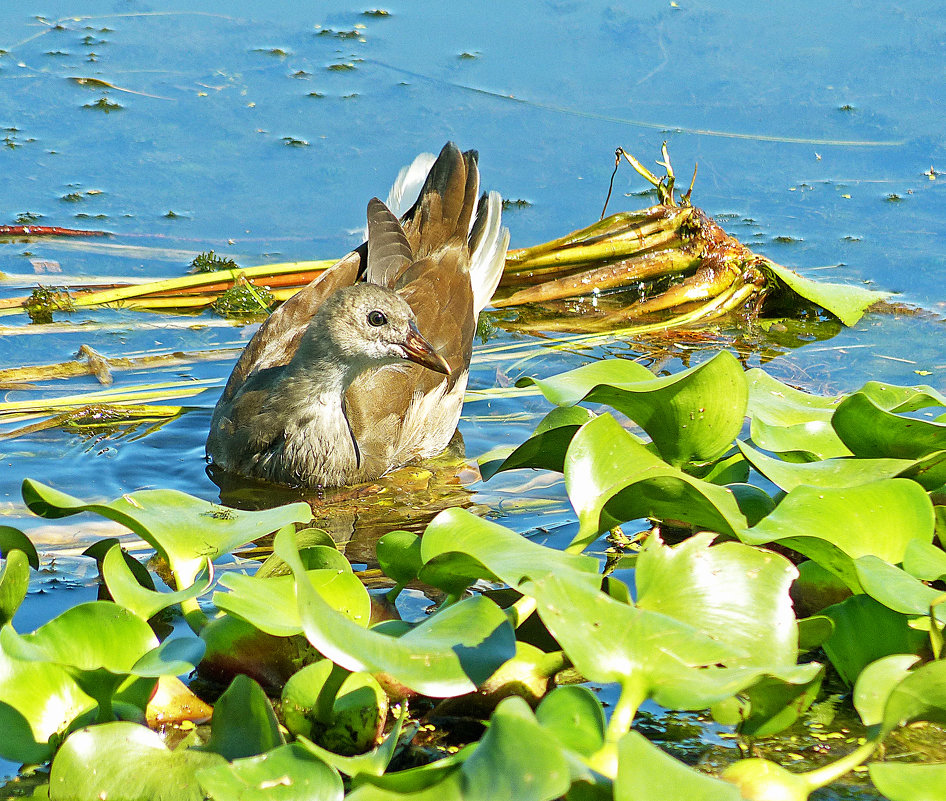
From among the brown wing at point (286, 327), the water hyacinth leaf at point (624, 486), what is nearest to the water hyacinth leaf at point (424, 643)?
the water hyacinth leaf at point (624, 486)

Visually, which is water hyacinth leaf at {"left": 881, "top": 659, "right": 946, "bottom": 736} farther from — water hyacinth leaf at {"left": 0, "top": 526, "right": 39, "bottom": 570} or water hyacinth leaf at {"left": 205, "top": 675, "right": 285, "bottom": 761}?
water hyacinth leaf at {"left": 0, "top": 526, "right": 39, "bottom": 570}

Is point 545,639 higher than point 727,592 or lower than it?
lower

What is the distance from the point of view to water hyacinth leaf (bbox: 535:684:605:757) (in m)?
1.92

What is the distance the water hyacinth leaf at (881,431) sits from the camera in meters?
2.74

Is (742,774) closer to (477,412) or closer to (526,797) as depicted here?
(526,797)

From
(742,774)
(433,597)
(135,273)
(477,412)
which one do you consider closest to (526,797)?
(742,774)

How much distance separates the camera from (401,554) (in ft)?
8.43

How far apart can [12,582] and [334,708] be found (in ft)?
2.27

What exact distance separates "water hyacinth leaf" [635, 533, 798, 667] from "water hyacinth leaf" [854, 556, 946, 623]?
0.58 feet

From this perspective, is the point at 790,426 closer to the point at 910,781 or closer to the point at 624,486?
the point at 624,486

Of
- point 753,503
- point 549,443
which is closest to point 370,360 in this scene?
point 549,443

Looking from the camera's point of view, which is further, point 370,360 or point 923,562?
point 370,360

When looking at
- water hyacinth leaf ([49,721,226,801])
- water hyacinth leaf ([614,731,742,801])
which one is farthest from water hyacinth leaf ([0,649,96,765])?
water hyacinth leaf ([614,731,742,801])

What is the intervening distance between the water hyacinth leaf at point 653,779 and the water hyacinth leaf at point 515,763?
91 millimetres
